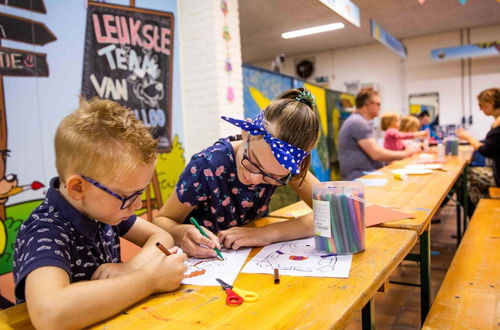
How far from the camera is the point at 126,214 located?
0.86m

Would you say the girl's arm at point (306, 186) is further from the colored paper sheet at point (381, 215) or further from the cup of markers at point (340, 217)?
the cup of markers at point (340, 217)

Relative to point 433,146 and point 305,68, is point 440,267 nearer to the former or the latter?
point 433,146

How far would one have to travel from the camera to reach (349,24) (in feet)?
11.8

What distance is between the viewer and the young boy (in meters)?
0.68

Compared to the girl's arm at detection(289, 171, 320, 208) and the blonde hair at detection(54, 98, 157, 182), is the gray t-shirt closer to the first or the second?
the girl's arm at detection(289, 171, 320, 208)

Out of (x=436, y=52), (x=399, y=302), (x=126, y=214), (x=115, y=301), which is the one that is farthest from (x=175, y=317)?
(x=436, y=52)

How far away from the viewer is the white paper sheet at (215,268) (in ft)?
2.88

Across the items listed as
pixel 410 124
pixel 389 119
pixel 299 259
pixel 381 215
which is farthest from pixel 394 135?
pixel 299 259

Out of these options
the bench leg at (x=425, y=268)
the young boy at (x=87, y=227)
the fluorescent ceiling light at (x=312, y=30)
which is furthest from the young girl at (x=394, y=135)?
the young boy at (x=87, y=227)

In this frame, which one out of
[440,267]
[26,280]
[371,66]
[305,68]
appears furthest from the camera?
[305,68]

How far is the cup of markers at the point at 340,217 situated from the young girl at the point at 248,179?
0.11 meters

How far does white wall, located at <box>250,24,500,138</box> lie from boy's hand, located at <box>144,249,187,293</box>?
7.89 metres

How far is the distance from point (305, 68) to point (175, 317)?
834 centimetres

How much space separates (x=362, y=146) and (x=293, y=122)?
9.11ft
